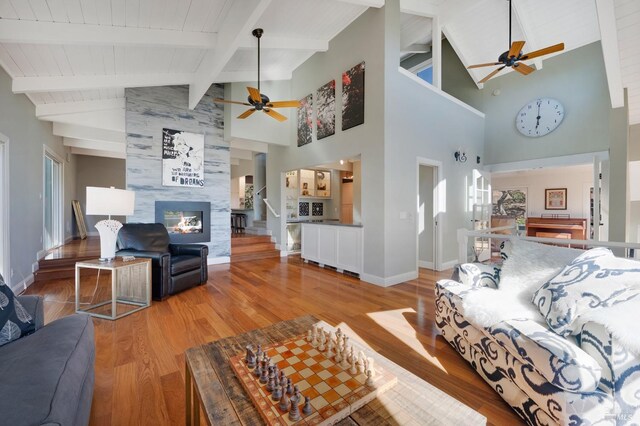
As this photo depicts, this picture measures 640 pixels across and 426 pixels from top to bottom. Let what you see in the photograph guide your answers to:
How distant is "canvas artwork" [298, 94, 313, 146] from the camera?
5.41m

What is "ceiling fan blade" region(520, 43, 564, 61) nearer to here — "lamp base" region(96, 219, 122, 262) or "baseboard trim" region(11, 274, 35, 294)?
"lamp base" region(96, 219, 122, 262)

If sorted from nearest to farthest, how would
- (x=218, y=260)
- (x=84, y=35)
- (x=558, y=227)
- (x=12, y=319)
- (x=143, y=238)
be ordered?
(x=12, y=319)
(x=84, y=35)
(x=143, y=238)
(x=218, y=260)
(x=558, y=227)

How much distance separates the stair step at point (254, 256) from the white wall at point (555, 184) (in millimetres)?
6027

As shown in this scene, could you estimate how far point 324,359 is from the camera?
3.99 feet

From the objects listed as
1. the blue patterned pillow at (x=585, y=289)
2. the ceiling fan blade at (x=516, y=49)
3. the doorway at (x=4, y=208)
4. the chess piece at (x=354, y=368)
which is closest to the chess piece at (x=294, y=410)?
the chess piece at (x=354, y=368)

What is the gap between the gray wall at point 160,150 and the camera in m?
4.74

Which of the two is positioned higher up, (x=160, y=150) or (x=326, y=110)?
(x=326, y=110)

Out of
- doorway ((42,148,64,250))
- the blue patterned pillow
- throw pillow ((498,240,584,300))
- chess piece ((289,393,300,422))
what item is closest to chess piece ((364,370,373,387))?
chess piece ((289,393,300,422))

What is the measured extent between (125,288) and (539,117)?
300 inches

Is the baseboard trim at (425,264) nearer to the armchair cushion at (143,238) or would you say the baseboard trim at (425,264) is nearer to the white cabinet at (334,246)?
the white cabinet at (334,246)

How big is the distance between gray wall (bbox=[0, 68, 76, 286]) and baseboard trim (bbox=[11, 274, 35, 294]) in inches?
1.3

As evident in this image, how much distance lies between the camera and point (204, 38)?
11.1ft

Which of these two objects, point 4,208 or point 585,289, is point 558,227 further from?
point 4,208

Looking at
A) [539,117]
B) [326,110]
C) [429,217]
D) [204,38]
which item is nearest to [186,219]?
[204,38]
